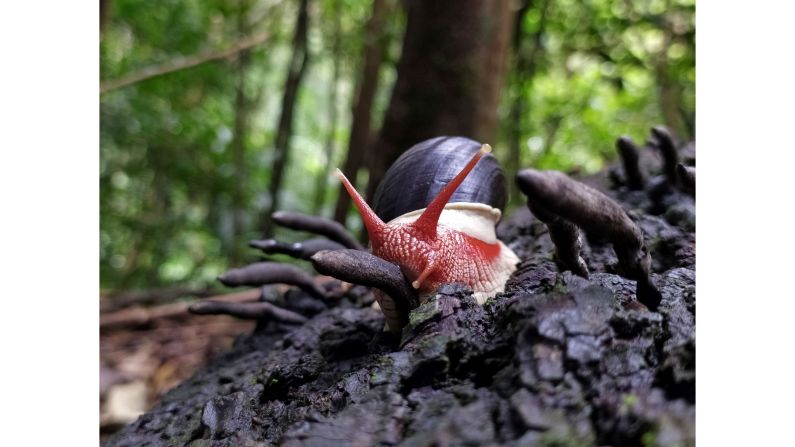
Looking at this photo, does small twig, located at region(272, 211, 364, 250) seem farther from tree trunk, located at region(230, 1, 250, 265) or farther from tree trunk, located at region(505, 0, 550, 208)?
tree trunk, located at region(230, 1, 250, 265)

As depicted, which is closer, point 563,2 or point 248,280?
point 248,280

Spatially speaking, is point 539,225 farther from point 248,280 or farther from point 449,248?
point 248,280

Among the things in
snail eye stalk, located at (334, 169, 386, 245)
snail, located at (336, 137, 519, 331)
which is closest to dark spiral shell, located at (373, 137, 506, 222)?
snail, located at (336, 137, 519, 331)

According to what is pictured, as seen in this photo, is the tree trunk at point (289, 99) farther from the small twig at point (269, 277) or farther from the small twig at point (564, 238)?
the small twig at point (564, 238)

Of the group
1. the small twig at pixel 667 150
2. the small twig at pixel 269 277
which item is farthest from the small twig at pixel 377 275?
the small twig at pixel 667 150
